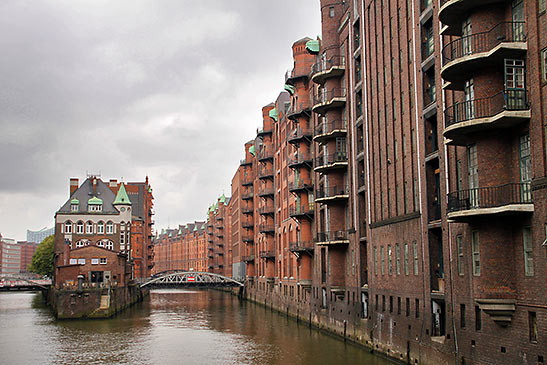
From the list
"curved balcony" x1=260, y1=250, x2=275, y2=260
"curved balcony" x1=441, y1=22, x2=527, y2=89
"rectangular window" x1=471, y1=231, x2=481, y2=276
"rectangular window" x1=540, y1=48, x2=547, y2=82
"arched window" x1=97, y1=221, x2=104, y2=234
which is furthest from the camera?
"arched window" x1=97, y1=221, x2=104, y2=234

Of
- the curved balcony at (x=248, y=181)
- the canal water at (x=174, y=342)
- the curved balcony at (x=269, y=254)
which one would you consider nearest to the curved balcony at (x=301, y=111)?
the canal water at (x=174, y=342)

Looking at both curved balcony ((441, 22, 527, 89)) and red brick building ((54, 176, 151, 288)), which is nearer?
curved balcony ((441, 22, 527, 89))

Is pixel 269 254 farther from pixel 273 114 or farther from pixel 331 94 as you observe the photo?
pixel 331 94

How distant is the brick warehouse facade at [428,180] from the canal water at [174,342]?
2389 millimetres

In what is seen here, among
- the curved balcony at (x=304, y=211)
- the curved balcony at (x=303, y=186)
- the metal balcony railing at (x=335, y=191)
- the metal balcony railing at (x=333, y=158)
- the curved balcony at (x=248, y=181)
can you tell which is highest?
the curved balcony at (x=248, y=181)

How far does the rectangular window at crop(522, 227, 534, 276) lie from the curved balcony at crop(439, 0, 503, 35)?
826 centimetres

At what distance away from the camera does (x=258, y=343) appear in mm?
45719

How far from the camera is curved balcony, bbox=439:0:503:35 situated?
23.1m

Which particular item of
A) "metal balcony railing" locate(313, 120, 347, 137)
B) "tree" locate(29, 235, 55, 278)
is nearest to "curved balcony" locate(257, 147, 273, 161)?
"metal balcony railing" locate(313, 120, 347, 137)

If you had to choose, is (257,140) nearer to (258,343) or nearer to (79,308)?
(79,308)

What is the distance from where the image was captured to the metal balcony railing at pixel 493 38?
22.3 meters

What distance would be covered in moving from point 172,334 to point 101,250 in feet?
94.4

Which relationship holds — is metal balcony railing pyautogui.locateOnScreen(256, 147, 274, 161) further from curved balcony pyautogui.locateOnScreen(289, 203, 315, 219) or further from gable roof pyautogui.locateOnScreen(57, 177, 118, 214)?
gable roof pyautogui.locateOnScreen(57, 177, 118, 214)

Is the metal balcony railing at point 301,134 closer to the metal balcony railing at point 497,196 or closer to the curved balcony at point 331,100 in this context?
the curved balcony at point 331,100
